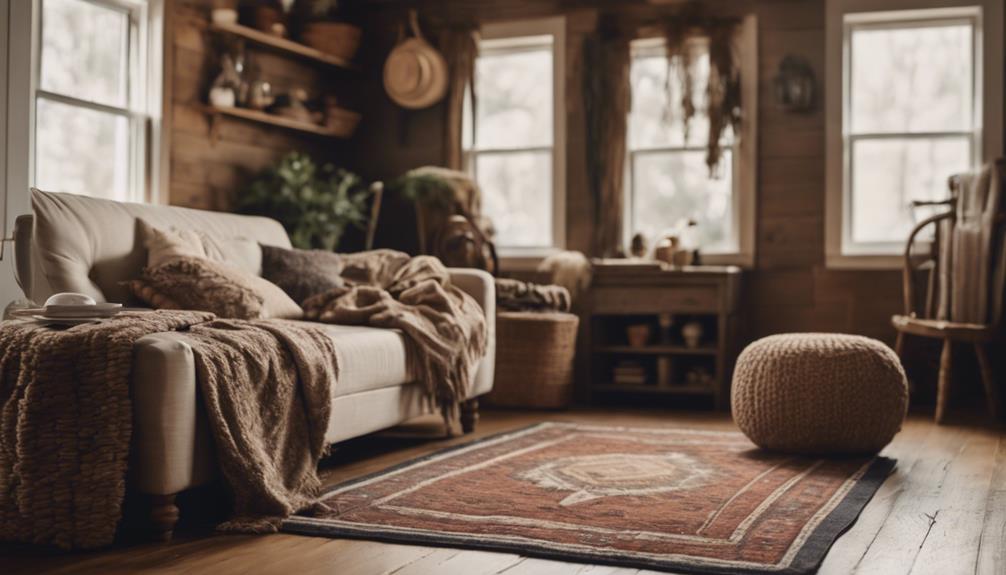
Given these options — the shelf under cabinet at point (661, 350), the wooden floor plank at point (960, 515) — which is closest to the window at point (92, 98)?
the shelf under cabinet at point (661, 350)

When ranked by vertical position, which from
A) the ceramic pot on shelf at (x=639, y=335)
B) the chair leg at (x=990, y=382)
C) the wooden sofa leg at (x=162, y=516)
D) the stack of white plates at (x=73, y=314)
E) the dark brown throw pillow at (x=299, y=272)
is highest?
the dark brown throw pillow at (x=299, y=272)

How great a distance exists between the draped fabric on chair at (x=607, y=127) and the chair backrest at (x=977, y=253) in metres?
1.83

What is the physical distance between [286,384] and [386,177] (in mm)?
3944

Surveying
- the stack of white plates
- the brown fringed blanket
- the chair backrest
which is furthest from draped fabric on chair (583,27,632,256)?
the stack of white plates

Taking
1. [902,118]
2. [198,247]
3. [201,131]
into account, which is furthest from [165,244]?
[902,118]

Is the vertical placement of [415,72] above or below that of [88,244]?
above

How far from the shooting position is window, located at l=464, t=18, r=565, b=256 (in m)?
6.28

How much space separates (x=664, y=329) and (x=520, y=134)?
158 cm

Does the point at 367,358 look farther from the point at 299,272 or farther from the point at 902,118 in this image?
the point at 902,118

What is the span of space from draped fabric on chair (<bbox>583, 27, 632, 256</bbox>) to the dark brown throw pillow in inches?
88.3

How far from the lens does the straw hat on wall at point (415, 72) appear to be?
6453 millimetres

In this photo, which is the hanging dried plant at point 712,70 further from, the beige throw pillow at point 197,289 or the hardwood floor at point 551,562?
the beige throw pillow at point 197,289

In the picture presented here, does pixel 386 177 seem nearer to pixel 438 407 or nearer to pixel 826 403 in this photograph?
pixel 438 407

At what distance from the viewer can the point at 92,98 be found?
4930mm
